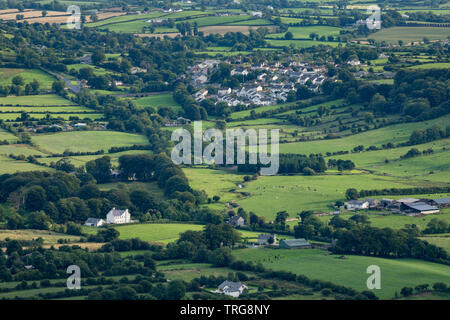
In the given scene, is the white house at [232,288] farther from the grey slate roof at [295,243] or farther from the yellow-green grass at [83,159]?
the yellow-green grass at [83,159]

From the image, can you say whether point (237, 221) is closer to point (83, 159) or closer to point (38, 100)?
point (83, 159)

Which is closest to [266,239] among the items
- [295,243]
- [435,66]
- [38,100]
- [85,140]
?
[295,243]

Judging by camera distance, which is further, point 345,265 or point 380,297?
point 345,265

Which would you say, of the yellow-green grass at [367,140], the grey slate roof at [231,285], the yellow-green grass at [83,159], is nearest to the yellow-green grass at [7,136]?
the yellow-green grass at [83,159]

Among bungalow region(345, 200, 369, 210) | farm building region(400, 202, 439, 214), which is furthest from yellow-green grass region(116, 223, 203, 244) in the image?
farm building region(400, 202, 439, 214)

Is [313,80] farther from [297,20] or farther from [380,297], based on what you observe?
[380,297]

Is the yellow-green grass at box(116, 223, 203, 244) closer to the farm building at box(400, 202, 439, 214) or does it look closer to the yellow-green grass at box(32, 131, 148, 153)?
→ the farm building at box(400, 202, 439, 214)
